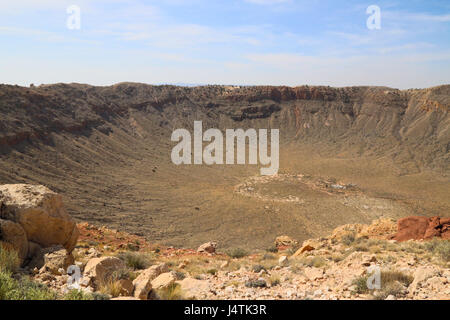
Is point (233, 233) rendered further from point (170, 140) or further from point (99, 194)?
point (170, 140)

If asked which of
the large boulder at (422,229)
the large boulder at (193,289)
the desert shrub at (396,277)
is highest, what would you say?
the desert shrub at (396,277)

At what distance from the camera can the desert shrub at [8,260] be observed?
605 centimetres

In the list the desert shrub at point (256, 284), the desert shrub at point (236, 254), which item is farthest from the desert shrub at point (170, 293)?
the desert shrub at point (236, 254)

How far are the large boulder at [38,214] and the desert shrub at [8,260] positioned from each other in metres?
1.22

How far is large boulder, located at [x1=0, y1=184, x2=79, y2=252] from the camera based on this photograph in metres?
7.56

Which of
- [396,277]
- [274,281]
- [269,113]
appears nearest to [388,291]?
[396,277]

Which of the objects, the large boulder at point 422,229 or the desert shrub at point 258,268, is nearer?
the desert shrub at point 258,268

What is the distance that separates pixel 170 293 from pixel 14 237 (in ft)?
12.9

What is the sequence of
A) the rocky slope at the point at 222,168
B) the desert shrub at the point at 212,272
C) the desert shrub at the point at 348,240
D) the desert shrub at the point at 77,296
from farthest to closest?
the rocky slope at the point at 222,168
the desert shrub at the point at 348,240
the desert shrub at the point at 212,272
the desert shrub at the point at 77,296

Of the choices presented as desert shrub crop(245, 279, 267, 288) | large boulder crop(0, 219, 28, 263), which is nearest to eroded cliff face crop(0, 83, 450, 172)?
large boulder crop(0, 219, 28, 263)

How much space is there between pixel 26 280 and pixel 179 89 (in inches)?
3092

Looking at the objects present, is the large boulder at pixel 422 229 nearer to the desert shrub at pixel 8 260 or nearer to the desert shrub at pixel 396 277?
the desert shrub at pixel 396 277

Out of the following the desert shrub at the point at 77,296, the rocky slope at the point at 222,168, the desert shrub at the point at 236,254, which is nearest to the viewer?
the desert shrub at the point at 77,296
